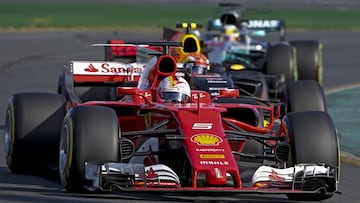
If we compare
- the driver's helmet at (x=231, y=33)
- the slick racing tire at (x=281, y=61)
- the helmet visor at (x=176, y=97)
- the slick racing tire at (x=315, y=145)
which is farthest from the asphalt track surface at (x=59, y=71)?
the slick racing tire at (x=281, y=61)

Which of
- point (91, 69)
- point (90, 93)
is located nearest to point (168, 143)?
point (91, 69)

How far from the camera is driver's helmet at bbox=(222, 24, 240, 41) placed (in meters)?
23.7

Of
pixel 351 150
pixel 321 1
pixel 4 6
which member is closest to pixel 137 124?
pixel 351 150

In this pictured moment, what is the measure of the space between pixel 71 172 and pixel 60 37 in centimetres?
2526

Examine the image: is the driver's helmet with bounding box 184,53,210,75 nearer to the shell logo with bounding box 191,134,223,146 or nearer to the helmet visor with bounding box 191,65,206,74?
the helmet visor with bounding box 191,65,206,74

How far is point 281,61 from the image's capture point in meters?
21.0

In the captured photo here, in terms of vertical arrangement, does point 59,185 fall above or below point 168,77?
below

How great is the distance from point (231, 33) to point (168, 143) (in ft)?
41.8

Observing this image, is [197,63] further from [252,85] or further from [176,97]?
[176,97]

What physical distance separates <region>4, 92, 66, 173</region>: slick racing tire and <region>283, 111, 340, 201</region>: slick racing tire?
8.67ft

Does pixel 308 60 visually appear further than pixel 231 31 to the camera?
No

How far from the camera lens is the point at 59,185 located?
11477 mm

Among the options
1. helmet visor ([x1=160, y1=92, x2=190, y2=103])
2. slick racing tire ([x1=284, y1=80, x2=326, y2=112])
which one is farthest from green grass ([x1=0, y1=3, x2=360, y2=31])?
helmet visor ([x1=160, y1=92, x2=190, y2=103])

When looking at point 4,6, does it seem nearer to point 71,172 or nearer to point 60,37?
point 60,37
